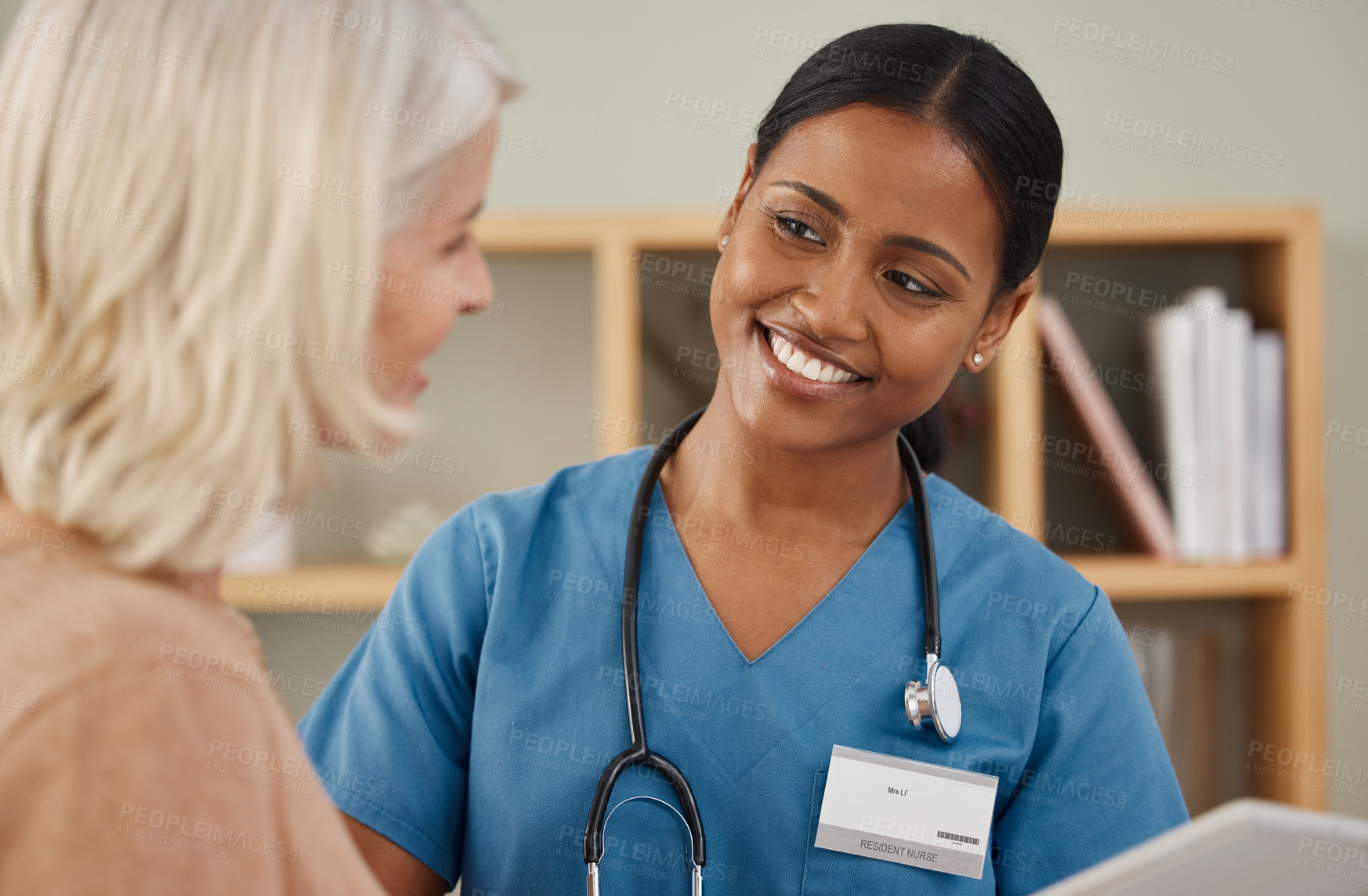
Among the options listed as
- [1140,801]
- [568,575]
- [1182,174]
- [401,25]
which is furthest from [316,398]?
[1182,174]

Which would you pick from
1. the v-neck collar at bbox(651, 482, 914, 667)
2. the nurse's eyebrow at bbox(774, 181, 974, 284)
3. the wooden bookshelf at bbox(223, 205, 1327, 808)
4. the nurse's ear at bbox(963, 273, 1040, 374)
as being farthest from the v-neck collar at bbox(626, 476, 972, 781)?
the wooden bookshelf at bbox(223, 205, 1327, 808)

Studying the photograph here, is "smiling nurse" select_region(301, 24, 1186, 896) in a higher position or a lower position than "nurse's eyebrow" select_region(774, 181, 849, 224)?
lower

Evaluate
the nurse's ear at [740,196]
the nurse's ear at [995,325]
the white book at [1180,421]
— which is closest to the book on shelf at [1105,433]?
the white book at [1180,421]

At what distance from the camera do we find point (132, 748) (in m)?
0.46

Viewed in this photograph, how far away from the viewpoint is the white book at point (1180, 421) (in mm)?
1864

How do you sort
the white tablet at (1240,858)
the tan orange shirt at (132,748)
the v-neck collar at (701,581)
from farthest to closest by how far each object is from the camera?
the v-neck collar at (701,581) → the white tablet at (1240,858) → the tan orange shirt at (132,748)

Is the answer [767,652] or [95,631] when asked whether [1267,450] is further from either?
[95,631]

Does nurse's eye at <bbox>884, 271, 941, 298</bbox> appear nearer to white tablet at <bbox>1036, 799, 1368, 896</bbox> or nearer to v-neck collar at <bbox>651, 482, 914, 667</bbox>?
v-neck collar at <bbox>651, 482, 914, 667</bbox>

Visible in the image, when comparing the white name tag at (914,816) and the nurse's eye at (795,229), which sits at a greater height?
the nurse's eye at (795,229)

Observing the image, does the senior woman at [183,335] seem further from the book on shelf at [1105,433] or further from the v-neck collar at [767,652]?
the book on shelf at [1105,433]

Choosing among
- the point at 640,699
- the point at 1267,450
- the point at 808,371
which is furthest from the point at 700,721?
the point at 1267,450

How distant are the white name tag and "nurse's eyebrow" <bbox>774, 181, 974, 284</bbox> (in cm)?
49

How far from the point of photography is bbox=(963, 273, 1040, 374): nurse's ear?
1131 mm

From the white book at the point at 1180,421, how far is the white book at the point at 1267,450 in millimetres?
104
